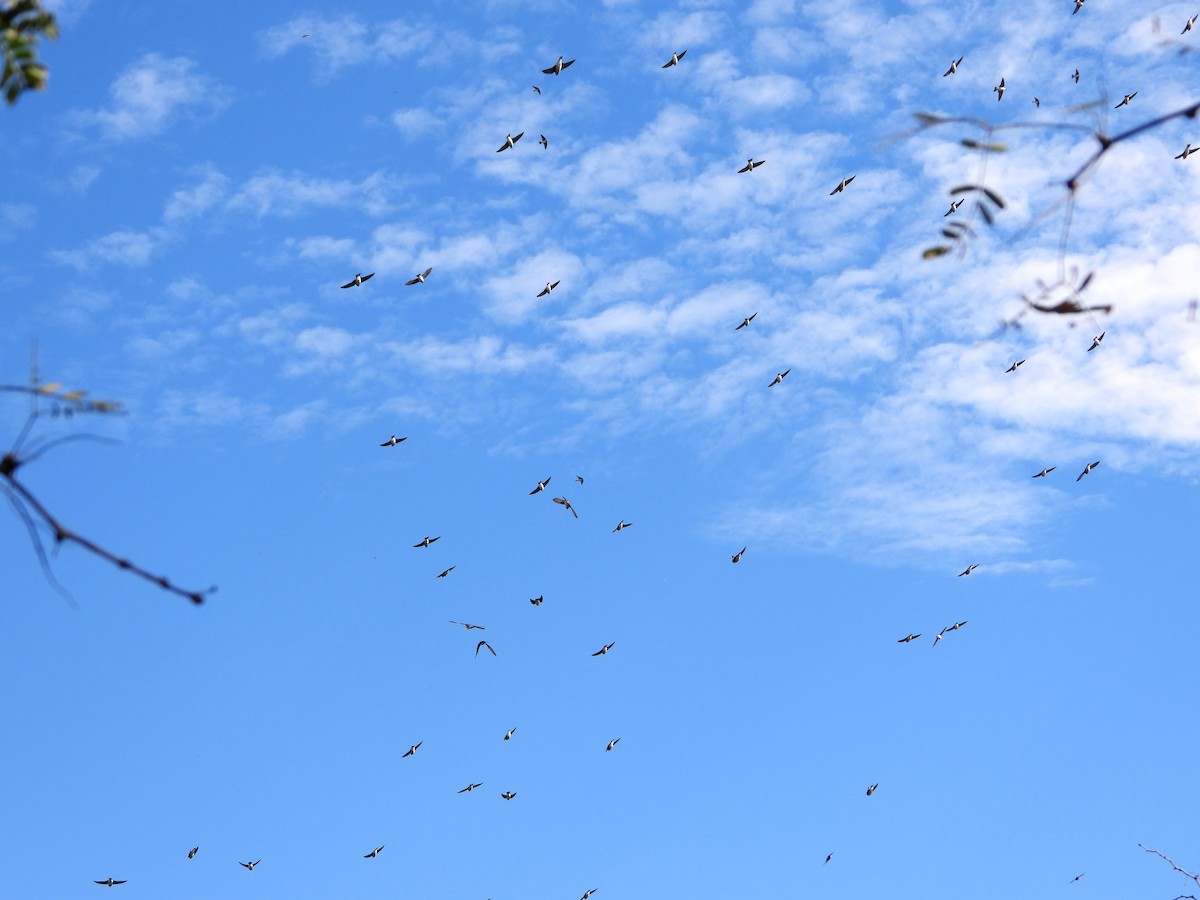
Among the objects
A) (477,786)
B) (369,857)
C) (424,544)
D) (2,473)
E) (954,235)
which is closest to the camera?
(2,473)

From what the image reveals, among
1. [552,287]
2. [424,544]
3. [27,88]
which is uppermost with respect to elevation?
[552,287]

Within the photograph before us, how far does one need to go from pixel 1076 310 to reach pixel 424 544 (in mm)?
31325

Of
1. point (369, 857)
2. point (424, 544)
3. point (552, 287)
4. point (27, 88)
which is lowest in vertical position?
point (369, 857)

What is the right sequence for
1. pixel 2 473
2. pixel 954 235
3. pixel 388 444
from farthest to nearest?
pixel 388 444
pixel 954 235
pixel 2 473

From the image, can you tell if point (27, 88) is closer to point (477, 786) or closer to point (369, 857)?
point (477, 786)

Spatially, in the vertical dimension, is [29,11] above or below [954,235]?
above

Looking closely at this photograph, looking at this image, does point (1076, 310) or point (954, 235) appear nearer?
point (1076, 310)

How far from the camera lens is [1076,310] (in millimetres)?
4836

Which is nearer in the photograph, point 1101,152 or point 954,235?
point 1101,152

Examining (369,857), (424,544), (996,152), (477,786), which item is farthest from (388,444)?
(996,152)

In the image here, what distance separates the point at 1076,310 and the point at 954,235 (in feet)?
→ 2.78

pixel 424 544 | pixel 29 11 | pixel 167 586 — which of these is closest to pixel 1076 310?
pixel 167 586

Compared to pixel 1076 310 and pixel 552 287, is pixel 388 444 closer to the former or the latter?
pixel 552 287

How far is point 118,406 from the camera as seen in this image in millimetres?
4551
